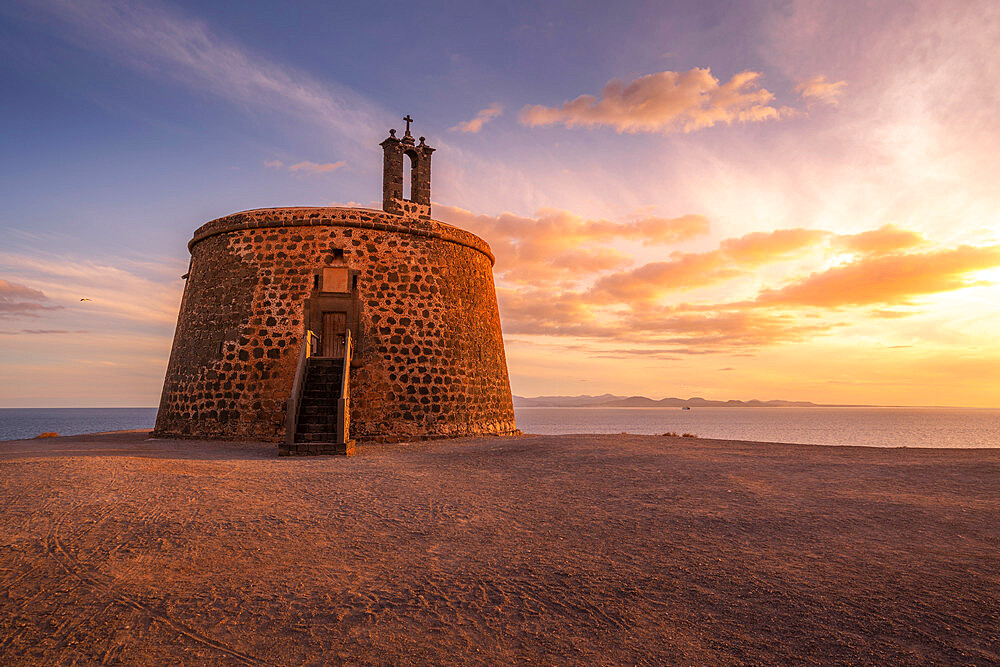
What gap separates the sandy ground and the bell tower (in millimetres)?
11287

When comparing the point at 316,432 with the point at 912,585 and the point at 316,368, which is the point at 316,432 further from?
the point at 912,585

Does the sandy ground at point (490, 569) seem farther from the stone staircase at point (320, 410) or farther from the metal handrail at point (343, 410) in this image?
the metal handrail at point (343, 410)

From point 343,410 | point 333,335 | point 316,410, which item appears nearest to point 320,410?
point 316,410

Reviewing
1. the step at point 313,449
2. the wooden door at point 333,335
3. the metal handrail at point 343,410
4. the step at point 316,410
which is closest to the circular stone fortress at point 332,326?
the wooden door at point 333,335

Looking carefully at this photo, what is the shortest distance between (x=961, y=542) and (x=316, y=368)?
13265 millimetres

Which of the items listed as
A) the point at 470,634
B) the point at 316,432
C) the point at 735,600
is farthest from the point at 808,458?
the point at 316,432

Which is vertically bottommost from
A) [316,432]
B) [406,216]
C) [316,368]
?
[316,432]

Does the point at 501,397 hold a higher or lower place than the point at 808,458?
higher

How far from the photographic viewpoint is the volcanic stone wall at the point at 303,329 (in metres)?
15.6

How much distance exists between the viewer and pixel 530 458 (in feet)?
34.5

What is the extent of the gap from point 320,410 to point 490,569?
977 cm

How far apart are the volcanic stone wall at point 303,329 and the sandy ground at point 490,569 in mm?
7299

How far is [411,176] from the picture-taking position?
18.9 m

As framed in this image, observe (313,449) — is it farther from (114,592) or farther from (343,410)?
(114,592)
